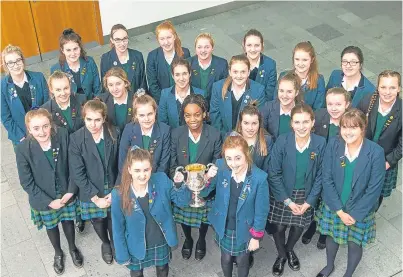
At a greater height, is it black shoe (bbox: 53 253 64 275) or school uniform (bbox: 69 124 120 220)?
school uniform (bbox: 69 124 120 220)

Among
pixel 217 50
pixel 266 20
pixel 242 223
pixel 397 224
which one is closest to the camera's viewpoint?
pixel 242 223

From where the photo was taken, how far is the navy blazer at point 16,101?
5305 millimetres

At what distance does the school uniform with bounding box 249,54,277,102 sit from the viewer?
5539mm

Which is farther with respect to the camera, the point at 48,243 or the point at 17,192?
the point at 17,192

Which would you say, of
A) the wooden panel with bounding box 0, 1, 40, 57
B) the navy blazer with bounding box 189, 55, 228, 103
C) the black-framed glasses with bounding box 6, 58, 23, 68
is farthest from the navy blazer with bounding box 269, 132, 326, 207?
the wooden panel with bounding box 0, 1, 40, 57

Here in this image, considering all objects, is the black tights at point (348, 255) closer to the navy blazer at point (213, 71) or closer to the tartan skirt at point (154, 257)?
the tartan skirt at point (154, 257)

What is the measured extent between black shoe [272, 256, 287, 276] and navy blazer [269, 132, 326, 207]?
2.31 ft

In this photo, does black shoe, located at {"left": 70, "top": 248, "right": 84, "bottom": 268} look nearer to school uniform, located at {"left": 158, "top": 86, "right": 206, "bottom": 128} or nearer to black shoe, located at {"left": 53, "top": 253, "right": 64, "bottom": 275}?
black shoe, located at {"left": 53, "top": 253, "right": 64, "bottom": 275}

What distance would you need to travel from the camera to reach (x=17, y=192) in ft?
19.7

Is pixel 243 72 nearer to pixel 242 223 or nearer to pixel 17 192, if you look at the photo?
pixel 242 223

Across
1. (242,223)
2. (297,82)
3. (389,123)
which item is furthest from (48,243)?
(389,123)

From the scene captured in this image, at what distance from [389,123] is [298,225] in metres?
1.20

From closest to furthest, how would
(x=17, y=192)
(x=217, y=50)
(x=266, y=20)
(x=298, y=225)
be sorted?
1. (x=298, y=225)
2. (x=17, y=192)
3. (x=217, y=50)
4. (x=266, y=20)

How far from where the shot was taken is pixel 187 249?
5.21 m
